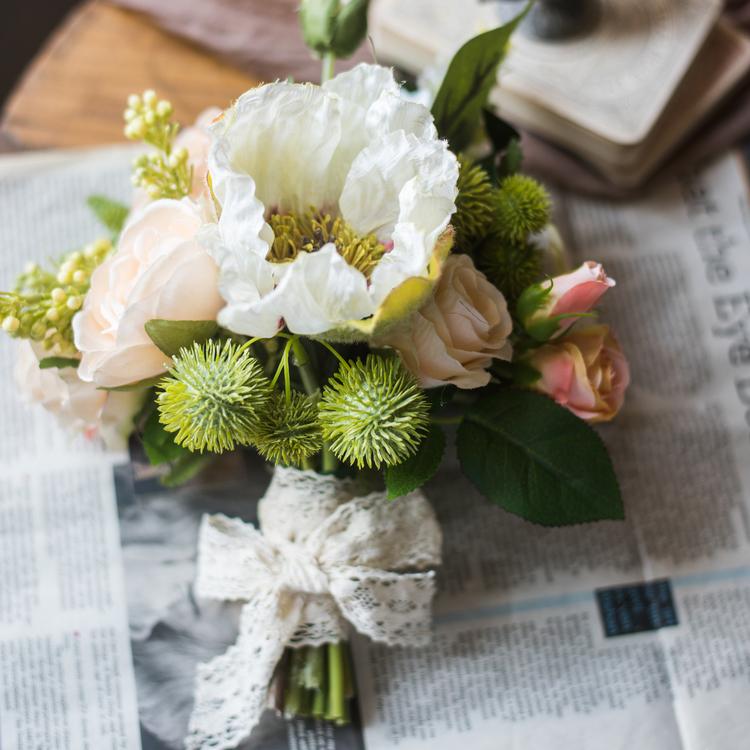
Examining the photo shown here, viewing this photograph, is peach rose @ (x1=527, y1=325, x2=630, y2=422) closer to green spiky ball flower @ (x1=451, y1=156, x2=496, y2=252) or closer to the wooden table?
green spiky ball flower @ (x1=451, y1=156, x2=496, y2=252)

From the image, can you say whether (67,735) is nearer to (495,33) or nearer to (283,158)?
(283,158)

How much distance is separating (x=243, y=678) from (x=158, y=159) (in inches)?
13.1

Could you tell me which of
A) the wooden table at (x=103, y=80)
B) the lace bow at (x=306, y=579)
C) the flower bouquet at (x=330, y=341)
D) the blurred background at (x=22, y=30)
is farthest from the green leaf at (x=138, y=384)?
the blurred background at (x=22, y=30)

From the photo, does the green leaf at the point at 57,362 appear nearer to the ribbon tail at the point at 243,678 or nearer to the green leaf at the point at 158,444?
the green leaf at the point at 158,444

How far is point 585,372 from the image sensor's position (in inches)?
19.7

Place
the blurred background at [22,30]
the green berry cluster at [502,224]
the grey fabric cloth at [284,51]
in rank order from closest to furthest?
the green berry cluster at [502,224] → the grey fabric cloth at [284,51] → the blurred background at [22,30]

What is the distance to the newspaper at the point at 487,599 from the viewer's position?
59 cm

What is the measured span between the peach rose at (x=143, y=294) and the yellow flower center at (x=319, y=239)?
4 cm

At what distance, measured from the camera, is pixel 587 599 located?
62 centimetres

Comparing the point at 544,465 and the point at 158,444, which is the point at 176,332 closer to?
the point at 158,444

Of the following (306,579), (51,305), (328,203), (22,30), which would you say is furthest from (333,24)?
(22,30)

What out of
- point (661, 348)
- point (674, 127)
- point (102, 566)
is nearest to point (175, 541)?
point (102, 566)

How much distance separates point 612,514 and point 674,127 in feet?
1.22

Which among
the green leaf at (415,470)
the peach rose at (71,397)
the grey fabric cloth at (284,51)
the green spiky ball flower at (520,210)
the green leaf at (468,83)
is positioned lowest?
the peach rose at (71,397)
